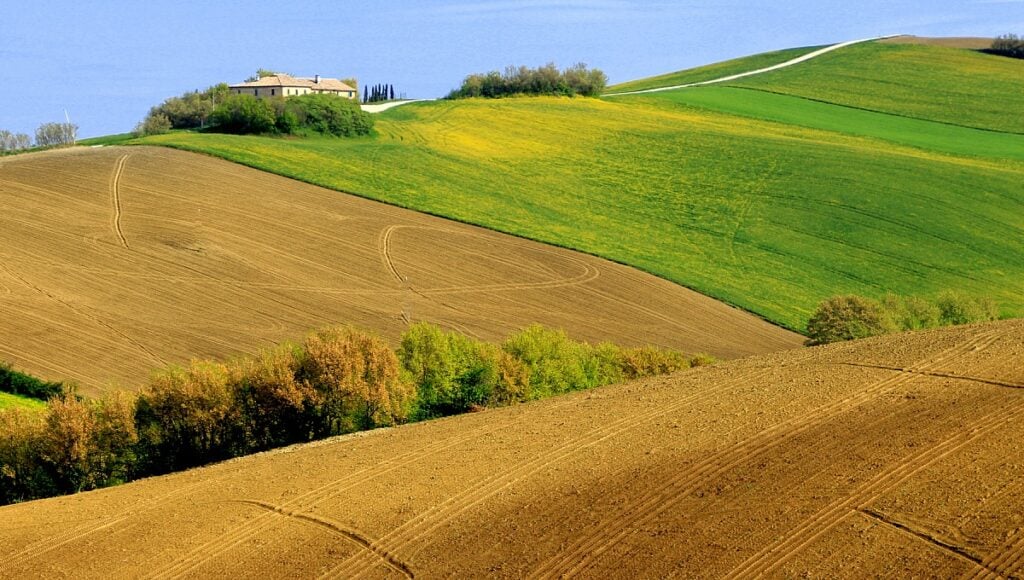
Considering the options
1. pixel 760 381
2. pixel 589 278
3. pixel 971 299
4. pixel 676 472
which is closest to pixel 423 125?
pixel 589 278

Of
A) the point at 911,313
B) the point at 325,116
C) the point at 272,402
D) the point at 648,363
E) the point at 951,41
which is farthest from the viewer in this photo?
the point at 951,41

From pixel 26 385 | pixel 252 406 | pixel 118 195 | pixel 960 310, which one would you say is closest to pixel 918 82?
pixel 960 310

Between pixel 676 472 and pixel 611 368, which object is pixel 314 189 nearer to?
pixel 611 368

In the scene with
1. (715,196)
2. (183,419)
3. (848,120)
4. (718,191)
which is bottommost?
(183,419)

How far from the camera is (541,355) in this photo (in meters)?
44.3

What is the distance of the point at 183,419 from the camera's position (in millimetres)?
35906

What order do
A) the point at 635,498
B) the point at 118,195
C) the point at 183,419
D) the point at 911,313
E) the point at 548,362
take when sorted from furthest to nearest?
the point at 118,195
the point at 911,313
the point at 548,362
the point at 183,419
the point at 635,498

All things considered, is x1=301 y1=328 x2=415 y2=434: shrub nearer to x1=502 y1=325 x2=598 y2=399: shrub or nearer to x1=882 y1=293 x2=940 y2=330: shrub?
x1=502 y1=325 x2=598 y2=399: shrub

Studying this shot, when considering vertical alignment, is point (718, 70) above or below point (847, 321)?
above

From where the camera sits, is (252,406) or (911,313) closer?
(252,406)

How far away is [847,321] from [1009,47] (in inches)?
4176

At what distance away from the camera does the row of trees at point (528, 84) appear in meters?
122

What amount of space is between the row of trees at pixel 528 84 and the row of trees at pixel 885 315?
7109 centimetres

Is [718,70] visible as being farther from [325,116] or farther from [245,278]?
[245,278]
